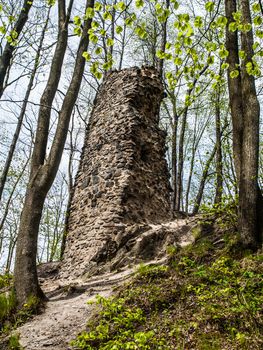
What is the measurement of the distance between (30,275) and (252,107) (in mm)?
3976

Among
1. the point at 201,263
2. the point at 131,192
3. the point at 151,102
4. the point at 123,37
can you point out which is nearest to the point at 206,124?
the point at 123,37

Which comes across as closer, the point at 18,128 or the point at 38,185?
the point at 38,185

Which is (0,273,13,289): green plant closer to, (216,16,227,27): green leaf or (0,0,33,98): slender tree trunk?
(0,0,33,98): slender tree trunk

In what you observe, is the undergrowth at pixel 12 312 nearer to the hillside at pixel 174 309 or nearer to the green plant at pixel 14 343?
the hillside at pixel 174 309

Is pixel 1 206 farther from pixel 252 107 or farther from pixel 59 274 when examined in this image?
pixel 252 107

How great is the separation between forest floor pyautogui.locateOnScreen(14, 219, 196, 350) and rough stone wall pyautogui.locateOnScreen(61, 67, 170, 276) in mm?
998

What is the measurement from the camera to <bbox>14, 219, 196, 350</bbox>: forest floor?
364cm

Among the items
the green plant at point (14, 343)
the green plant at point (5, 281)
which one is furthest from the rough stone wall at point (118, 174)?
the green plant at point (14, 343)

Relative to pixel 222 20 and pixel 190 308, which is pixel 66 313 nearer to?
pixel 190 308

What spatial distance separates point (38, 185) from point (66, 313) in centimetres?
190

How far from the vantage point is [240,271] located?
3.73 metres

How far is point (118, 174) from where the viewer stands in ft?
24.5

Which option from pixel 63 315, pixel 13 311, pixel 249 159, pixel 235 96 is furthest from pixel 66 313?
pixel 235 96

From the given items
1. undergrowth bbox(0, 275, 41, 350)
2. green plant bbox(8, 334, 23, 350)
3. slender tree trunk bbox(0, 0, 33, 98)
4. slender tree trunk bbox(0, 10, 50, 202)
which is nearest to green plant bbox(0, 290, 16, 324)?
undergrowth bbox(0, 275, 41, 350)
